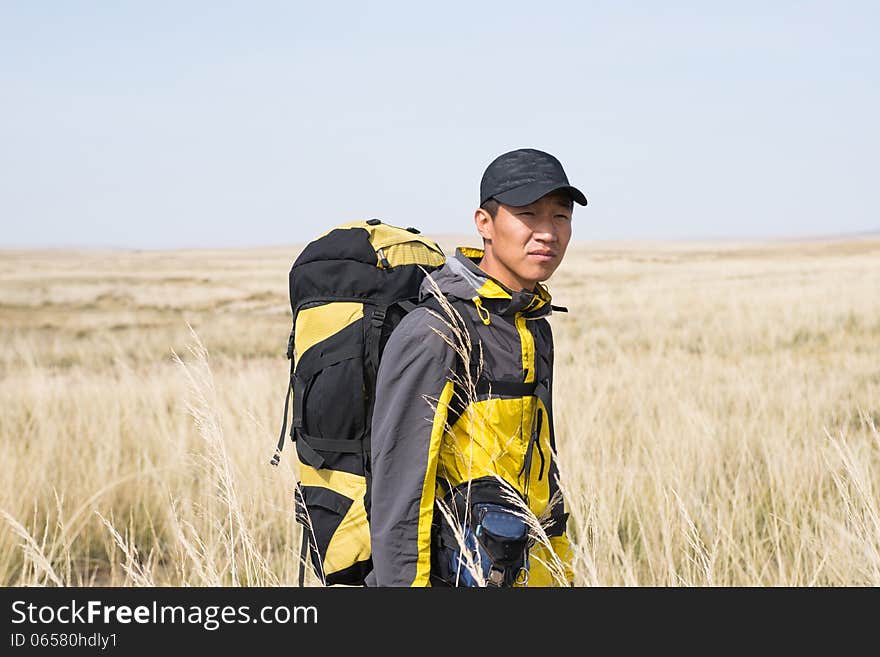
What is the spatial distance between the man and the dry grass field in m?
0.36

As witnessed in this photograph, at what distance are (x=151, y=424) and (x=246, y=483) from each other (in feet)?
6.25

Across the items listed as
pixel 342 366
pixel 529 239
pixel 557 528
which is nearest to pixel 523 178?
pixel 529 239

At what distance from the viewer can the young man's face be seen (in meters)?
2.10

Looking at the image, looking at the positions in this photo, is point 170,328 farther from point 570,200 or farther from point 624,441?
point 570,200

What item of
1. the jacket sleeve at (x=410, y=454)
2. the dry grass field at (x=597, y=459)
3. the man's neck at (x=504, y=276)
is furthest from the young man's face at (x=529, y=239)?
the dry grass field at (x=597, y=459)

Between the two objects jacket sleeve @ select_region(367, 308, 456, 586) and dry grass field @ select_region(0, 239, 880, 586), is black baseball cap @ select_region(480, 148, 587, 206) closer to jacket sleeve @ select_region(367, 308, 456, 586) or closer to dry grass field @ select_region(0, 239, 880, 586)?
jacket sleeve @ select_region(367, 308, 456, 586)

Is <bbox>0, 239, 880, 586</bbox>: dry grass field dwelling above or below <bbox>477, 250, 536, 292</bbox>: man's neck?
below

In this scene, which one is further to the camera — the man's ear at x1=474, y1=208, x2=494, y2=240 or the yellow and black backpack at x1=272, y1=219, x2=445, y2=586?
the yellow and black backpack at x1=272, y1=219, x2=445, y2=586

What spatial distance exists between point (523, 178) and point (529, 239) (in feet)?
0.54

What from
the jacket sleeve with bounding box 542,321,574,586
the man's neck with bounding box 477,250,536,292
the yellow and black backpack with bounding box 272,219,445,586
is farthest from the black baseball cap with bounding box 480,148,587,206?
the jacket sleeve with bounding box 542,321,574,586

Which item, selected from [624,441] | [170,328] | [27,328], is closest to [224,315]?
[170,328]

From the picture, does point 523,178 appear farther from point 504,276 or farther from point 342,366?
point 342,366

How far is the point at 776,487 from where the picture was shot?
177 inches

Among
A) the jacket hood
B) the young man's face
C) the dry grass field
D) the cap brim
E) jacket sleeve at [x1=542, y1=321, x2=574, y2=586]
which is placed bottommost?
the dry grass field
